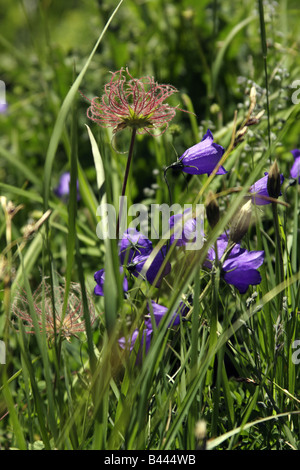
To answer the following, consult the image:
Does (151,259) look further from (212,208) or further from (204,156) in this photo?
(204,156)

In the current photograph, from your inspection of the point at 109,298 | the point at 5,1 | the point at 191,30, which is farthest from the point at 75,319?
the point at 5,1

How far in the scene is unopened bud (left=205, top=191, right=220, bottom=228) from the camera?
26.1 inches

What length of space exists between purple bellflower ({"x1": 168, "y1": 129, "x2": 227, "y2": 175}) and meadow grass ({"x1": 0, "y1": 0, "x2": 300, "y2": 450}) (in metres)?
0.03

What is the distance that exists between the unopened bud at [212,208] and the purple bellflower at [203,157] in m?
0.18

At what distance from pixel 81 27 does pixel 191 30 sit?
129 centimetres

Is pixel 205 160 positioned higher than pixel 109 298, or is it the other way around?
pixel 205 160

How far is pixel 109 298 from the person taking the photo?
1.94 feet

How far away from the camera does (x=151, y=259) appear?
2.32 ft

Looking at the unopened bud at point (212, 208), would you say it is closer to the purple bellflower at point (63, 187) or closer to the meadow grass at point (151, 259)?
the meadow grass at point (151, 259)

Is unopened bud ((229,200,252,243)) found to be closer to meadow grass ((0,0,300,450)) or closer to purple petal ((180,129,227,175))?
meadow grass ((0,0,300,450))

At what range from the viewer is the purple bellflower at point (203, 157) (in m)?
0.85

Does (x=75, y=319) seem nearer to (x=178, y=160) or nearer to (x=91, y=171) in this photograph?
(x=178, y=160)

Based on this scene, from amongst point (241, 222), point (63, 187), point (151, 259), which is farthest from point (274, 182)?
point (63, 187)
